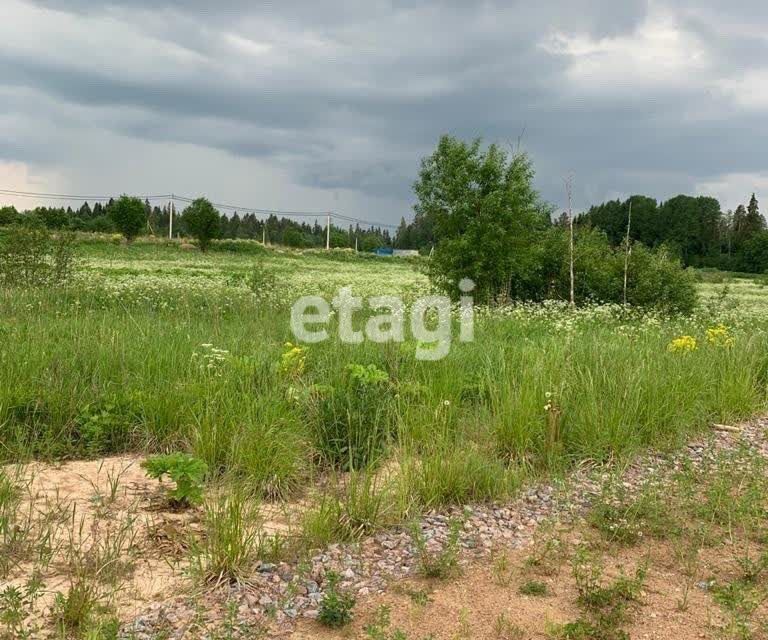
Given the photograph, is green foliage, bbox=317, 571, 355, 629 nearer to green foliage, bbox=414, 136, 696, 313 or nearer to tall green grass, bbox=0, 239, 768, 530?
tall green grass, bbox=0, 239, 768, 530

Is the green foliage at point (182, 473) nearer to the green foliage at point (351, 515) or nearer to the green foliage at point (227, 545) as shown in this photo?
the green foliage at point (227, 545)

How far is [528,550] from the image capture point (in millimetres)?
4012

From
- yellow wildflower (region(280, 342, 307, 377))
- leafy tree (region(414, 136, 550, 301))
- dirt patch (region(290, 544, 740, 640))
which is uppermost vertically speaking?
leafy tree (region(414, 136, 550, 301))

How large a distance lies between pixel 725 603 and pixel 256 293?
12.0m

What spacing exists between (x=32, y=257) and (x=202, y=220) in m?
40.4

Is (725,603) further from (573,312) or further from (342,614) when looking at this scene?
(573,312)

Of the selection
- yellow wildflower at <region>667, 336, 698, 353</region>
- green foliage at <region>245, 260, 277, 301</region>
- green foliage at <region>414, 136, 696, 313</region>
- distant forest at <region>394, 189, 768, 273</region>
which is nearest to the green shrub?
yellow wildflower at <region>667, 336, 698, 353</region>

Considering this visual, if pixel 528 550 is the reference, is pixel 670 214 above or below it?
above

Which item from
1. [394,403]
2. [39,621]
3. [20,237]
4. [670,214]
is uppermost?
[670,214]

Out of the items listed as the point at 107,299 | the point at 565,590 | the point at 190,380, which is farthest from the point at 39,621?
the point at 107,299

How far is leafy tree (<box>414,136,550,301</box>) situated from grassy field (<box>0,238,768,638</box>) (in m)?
7.48

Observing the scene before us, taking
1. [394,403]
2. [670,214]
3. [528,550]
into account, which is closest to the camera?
[528,550]

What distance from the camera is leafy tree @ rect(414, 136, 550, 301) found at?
50.9ft

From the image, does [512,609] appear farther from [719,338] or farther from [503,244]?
[503,244]
